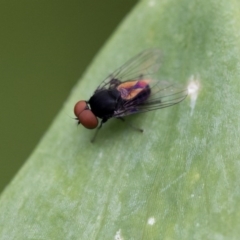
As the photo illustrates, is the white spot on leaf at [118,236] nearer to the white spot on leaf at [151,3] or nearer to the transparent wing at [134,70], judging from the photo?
the transparent wing at [134,70]

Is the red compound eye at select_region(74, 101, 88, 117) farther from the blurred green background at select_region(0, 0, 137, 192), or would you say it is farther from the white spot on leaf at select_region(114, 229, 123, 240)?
the blurred green background at select_region(0, 0, 137, 192)

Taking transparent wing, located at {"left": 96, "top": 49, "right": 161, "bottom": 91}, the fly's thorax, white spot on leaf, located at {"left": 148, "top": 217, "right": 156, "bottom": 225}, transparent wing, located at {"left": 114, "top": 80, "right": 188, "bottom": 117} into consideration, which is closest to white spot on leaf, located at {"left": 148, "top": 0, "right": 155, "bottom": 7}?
transparent wing, located at {"left": 96, "top": 49, "right": 161, "bottom": 91}

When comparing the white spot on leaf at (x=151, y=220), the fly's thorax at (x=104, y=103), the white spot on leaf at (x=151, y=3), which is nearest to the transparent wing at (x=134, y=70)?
the fly's thorax at (x=104, y=103)

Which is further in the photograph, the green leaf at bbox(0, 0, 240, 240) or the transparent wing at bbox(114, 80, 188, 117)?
the transparent wing at bbox(114, 80, 188, 117)

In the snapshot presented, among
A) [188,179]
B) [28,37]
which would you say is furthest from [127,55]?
[28,37]

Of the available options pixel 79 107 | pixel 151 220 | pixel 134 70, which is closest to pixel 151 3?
pixel 134 70

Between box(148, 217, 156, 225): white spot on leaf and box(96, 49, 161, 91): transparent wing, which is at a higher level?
box(96, 49, 161, 91): transparent wing
